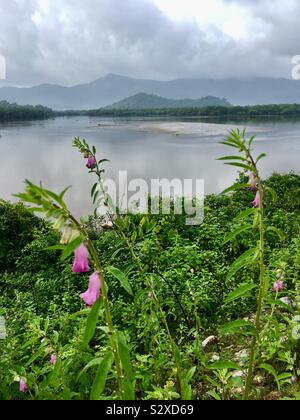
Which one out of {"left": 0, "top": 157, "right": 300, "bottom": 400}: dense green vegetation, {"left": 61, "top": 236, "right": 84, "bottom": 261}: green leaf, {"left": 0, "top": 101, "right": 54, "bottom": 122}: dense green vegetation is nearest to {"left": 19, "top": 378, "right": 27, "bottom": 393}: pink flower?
{"left": 0, "top": 157, "right": 300, "bottom": 400}: dense green vegetation

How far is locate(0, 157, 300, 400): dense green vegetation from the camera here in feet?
7.49

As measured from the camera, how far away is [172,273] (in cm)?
415

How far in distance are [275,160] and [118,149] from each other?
11.7m

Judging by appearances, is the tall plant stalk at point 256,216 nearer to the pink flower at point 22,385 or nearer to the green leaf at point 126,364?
the green leaf at point 126,364

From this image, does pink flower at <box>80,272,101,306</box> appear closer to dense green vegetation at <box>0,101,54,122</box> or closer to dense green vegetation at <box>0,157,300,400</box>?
dense green vegetation at <box>0,157,300,400</box>

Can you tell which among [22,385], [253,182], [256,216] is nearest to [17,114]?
[22,385]

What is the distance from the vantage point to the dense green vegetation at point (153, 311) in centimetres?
228

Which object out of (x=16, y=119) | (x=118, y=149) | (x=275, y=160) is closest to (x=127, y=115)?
(x=16, y=119)

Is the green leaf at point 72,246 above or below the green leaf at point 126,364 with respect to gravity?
above

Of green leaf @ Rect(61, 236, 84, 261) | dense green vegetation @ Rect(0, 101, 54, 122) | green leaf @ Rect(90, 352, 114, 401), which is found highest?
dense green vegetation @ Rect(0, 101, 54, 122)

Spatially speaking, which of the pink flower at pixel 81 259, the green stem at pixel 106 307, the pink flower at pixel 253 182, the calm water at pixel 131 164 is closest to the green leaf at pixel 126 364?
the green stem at pixel 106 307

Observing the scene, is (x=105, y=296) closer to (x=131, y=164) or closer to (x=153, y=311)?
(x=153, y=311)

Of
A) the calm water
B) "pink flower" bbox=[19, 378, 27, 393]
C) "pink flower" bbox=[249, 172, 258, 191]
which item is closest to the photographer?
"pink flower" bbox=[249, 172, 258, 191]

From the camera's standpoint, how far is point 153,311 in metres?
2.96
